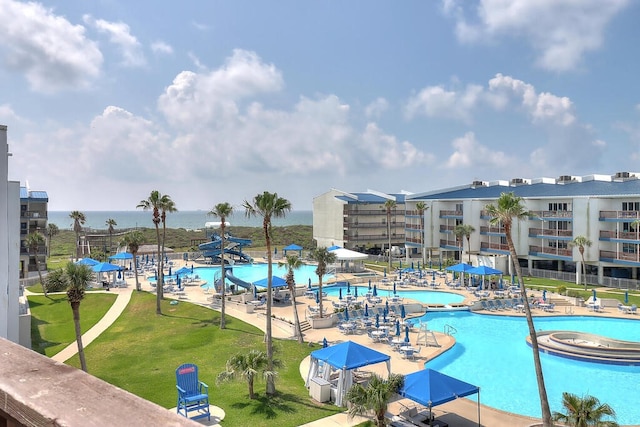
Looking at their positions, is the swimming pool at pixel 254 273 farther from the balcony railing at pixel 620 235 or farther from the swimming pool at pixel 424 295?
the balcony railing at pixel 620 235

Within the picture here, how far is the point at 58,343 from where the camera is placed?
27.9 m

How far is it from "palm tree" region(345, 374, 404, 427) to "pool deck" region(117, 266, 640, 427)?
1398mm

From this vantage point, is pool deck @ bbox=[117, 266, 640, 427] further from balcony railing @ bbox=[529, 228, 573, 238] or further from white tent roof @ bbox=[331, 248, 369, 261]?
balcony railing @ bbox=[529, 228, 573, 238]

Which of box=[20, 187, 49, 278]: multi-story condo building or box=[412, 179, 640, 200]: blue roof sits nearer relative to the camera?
box=[20, 187, 49, 278]: multi-story condo building

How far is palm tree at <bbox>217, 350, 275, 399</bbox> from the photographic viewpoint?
18.4m

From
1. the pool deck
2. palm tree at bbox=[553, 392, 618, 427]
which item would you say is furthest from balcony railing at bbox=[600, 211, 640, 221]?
palm tree at bbox=[553, 392, 618, 427]

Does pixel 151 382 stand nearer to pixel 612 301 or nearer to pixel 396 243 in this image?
pixel 612 301

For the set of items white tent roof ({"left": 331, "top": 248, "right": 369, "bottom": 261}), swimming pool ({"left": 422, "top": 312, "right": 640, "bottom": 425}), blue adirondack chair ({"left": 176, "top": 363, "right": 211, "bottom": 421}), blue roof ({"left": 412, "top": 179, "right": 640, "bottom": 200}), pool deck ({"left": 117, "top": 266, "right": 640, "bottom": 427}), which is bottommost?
swimming pool ({"left": 422, "top": 312, "right": 640, "bottom": 425})

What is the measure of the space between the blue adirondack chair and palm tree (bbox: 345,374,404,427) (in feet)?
18.7

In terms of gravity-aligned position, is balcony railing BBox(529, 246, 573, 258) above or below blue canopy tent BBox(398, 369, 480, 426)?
above

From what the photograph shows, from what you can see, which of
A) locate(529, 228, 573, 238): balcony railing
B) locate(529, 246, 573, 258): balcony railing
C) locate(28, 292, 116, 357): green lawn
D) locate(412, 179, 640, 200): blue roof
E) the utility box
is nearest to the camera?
the utility box

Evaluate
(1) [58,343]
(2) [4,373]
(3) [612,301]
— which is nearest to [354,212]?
(3) [612,301]

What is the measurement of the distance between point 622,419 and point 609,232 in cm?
3561

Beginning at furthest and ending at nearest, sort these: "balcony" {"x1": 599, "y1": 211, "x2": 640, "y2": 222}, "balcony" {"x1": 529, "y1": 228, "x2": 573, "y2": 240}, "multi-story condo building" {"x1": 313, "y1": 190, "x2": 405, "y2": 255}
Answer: "multi-story condo building" {"x1": 313, "y1": 190, "x2": 405, "y2": 255} → "balcony" {"x1": 529, "y1": 228, "x2": 573, "y2": 240} → "balcony" {"x1": 599, "y1": 211, "x2": 640, "y2": 222}
